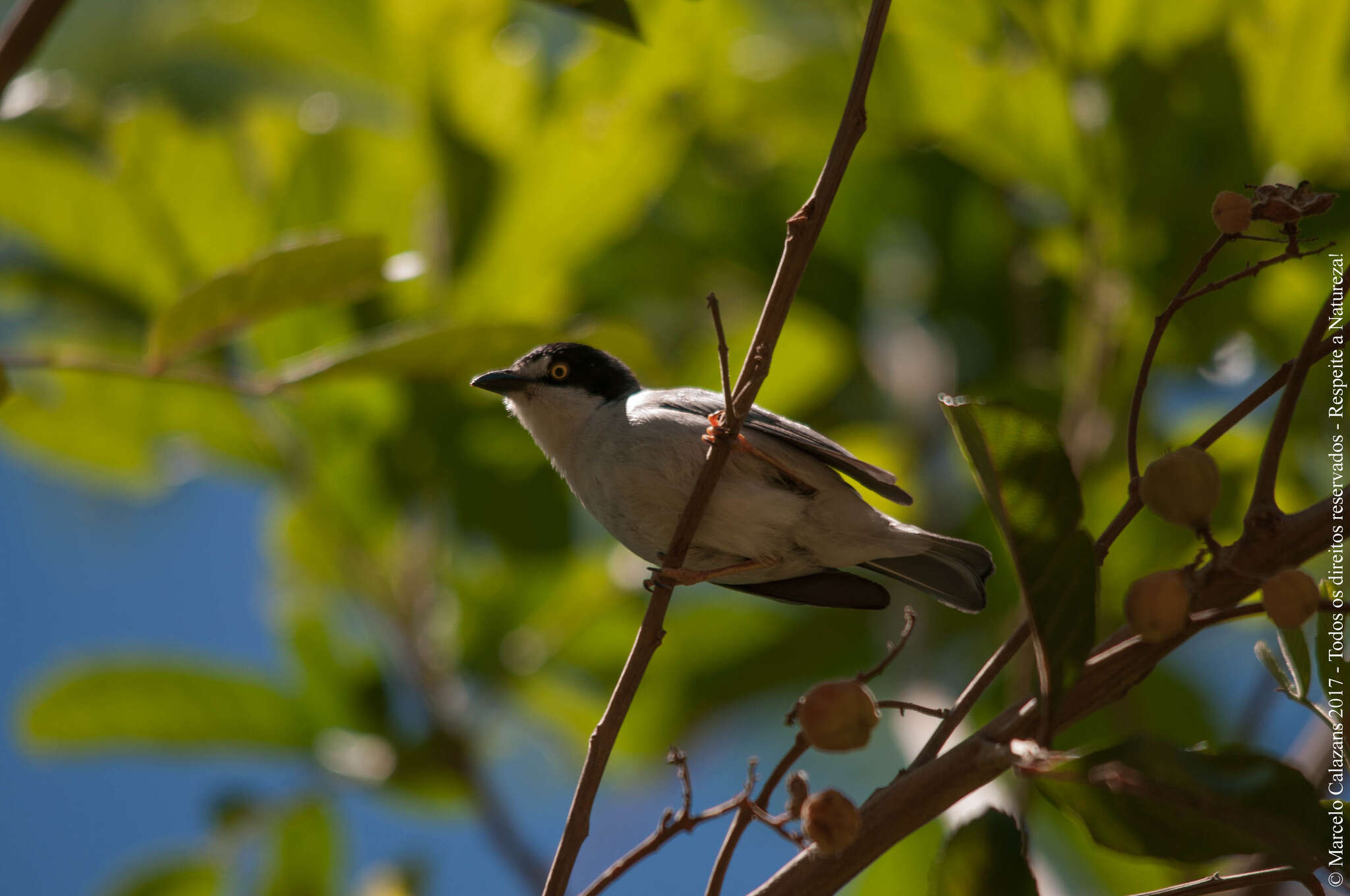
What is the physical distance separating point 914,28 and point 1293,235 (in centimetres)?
167

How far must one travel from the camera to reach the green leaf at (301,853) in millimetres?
3432

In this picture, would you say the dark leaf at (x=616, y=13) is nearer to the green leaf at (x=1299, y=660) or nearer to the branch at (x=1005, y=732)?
the branch at (x=1005, y=732)

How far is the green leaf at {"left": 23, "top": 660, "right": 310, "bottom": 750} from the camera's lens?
342 cm

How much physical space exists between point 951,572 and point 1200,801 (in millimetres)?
1455

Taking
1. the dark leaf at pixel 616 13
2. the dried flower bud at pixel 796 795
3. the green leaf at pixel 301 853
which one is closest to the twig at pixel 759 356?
the dried flower bud at pixel 796 795

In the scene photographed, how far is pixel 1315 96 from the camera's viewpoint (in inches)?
114

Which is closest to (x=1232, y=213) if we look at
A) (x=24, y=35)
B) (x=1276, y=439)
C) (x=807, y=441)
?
(x=1276, y=439)

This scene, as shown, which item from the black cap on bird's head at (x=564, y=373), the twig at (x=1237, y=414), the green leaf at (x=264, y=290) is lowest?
the twig at (x=1237, y=414)

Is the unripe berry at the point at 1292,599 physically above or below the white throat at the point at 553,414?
below

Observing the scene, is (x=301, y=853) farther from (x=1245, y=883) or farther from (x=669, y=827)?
(x=1245, y=883)

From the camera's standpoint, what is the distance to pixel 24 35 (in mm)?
1502

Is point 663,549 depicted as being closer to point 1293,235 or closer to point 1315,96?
point 1293,235

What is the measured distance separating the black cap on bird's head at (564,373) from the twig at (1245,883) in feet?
6.43

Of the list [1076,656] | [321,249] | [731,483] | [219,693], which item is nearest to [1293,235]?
[1076,656]
